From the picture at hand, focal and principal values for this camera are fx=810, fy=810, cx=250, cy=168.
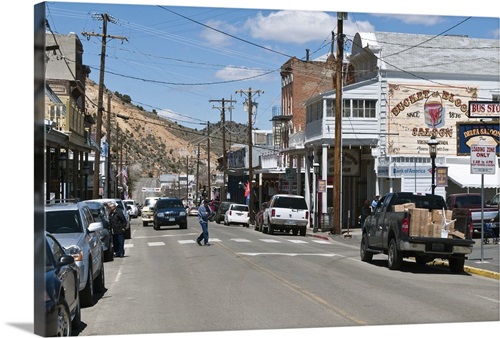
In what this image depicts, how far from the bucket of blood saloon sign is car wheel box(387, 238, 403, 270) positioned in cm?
2586

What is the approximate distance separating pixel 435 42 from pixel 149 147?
114651mm

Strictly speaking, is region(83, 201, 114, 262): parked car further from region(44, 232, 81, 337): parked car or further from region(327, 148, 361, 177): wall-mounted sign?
region(327, 148, 361, 177): wall-mounted sign

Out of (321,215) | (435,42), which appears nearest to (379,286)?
(321,215)

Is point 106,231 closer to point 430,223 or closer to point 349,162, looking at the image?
point 430,223

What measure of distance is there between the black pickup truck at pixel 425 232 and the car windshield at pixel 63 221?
8977 millimetres

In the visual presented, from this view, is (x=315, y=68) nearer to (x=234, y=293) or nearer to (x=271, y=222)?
(x=271, y=222)

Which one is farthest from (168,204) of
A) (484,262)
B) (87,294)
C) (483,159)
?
(87,294)

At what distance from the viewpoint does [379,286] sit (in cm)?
1758

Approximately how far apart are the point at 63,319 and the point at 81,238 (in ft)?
16.0

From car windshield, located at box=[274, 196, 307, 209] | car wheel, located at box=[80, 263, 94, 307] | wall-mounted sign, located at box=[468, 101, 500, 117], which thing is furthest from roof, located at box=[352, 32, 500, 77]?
car wheel, located at box=[80, 263, 94, 307]

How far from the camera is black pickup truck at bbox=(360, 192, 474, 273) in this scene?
20.7 m

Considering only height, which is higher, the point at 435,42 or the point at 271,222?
the point at 435,42

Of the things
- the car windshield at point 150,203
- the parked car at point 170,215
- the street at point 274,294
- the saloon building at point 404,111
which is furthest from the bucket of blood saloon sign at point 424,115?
the street at point 274,294

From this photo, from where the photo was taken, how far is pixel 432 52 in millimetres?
49812
